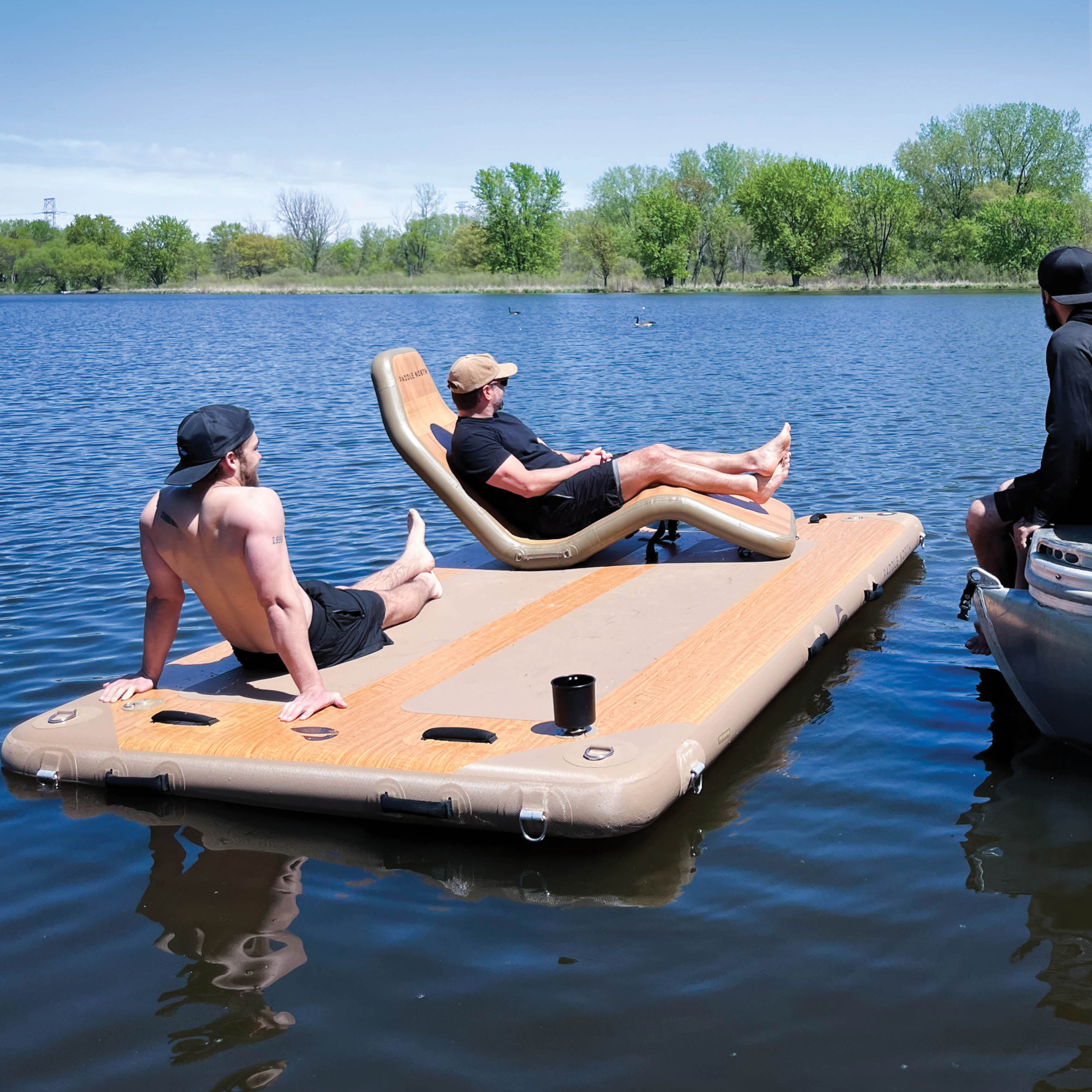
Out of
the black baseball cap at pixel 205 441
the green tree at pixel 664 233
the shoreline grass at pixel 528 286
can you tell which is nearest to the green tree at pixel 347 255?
the shoreline grass at pixel 528 286

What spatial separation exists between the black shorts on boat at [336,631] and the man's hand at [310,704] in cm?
43

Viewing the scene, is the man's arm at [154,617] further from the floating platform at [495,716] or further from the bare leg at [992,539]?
the bare leg at [992,539]

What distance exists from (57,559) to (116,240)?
430 ft

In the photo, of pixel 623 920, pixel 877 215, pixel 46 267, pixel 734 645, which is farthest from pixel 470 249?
pixel 623 920

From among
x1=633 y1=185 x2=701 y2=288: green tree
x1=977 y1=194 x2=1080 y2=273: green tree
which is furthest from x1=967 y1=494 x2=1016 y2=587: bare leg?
x1=633 y1=185 x2=701 y2=288: green tree

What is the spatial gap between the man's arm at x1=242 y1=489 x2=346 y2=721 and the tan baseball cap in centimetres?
259

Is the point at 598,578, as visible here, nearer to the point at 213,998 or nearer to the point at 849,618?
the point at 849,618

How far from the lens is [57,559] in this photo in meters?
9.98

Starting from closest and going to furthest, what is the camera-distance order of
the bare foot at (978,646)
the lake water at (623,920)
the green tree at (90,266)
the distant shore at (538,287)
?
1. the lake water at (623,920)
2. the bare foot at (978,646)
3. the distant shore at (538,287)
4. the green tree at (90,266)

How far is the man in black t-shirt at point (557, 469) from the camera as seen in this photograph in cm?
759

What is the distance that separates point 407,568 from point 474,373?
1465 millimetres

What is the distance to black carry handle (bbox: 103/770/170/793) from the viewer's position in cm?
491

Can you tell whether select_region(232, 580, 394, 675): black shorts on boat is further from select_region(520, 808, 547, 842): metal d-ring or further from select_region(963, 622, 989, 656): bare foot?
select_region(963, 622, 989, 656): bare foot

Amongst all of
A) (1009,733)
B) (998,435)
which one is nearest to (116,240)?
(998,435)
